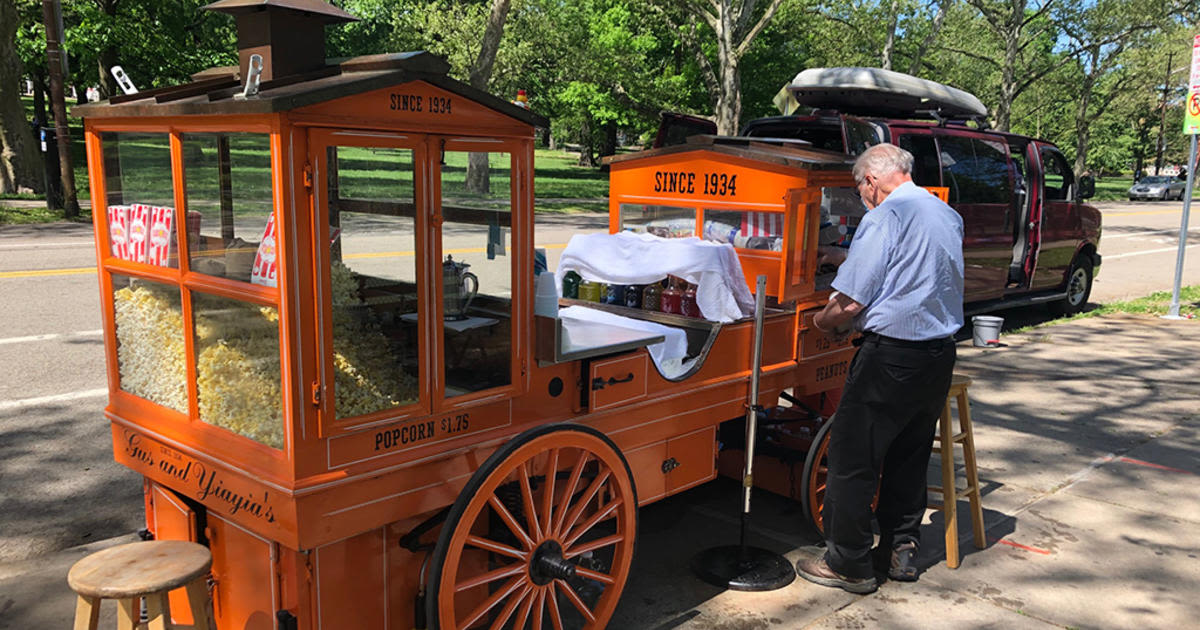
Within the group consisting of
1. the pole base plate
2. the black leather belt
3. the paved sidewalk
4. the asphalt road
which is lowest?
the paved sidewalk

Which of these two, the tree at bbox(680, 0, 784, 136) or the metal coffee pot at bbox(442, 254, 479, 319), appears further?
the tree at bbox(680, 0, 784, 136)

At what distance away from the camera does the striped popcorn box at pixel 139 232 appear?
3100 millimetres

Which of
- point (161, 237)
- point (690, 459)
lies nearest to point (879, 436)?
point (690, 459)

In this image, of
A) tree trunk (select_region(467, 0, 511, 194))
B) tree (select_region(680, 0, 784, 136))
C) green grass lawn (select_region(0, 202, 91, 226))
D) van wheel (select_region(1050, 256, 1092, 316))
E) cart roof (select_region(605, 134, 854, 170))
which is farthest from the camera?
tree (select_region(680, 0, 784, 136))

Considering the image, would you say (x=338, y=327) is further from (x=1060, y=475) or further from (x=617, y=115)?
(x=617, y=115)

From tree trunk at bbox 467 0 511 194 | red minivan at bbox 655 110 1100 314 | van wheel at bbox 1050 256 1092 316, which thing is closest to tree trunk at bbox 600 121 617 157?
tree trunk at bbox 467 0 511 194

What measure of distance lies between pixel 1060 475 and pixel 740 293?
286 centimetres

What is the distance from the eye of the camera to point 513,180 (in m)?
3.08

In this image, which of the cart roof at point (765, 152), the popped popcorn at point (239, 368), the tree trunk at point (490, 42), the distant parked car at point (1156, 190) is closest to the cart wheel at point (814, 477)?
the cart roof at point (765, 152)

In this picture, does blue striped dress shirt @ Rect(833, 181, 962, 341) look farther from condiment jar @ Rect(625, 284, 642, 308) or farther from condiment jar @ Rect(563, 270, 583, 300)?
condiment jar @ Rect(563, 270, 583, 300)

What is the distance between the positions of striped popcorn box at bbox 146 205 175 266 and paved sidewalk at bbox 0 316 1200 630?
1735 millimetres

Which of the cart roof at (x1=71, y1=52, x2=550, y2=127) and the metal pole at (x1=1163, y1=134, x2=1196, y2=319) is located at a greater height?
the cart roof at (x1=71, y1=52, x2=550, y2=127)

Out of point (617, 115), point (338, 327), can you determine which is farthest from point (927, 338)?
point (617, 115)

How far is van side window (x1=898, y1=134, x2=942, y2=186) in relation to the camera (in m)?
8.12
